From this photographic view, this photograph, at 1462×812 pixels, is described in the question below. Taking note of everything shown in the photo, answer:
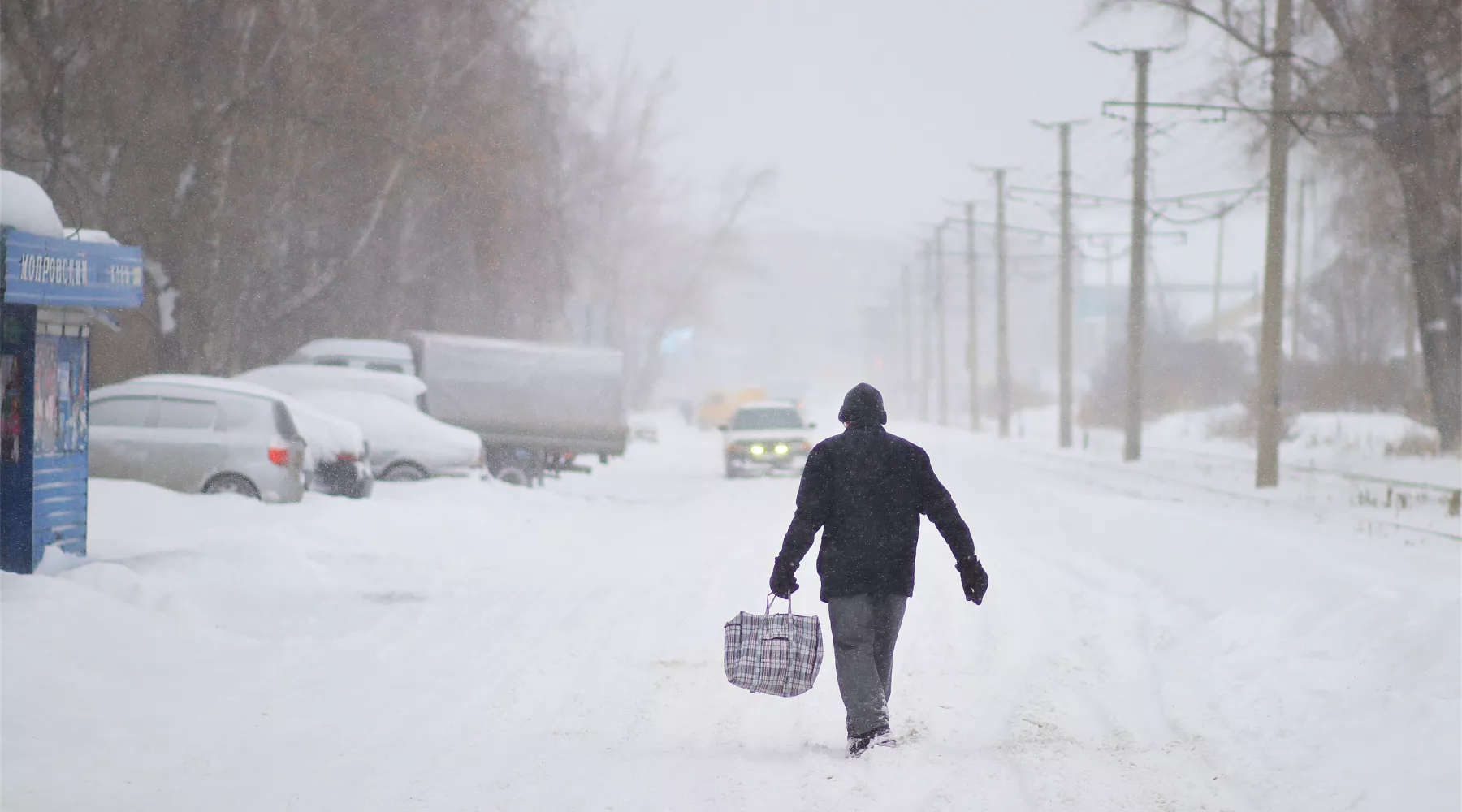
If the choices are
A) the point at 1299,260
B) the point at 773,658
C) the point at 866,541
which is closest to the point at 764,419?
the point at 773,658

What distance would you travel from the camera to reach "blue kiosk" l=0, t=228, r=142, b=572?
1082cm

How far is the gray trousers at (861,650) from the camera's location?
7449 millimetres

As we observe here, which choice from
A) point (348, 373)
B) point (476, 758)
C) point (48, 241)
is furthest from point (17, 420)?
point (348, 373)

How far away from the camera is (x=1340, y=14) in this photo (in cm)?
2872

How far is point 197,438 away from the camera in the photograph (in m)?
17.0

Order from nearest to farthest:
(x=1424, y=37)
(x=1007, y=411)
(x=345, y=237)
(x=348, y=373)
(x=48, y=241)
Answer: (x=48, y=241) < (x=348, y=373) < (x=1424, y=37) < (x=345, y=237) < (x=1007, y=411)

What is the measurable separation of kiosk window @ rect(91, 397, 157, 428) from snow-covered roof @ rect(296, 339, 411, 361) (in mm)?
10168

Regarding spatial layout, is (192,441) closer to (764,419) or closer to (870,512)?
(870,512)

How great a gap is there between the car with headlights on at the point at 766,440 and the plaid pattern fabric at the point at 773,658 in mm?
24235

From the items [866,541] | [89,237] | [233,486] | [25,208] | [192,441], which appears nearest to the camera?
[866,541]

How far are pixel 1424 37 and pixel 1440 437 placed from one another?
26.5 ft

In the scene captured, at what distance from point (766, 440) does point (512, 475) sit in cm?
738

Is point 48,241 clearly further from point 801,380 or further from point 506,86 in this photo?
point 801,380

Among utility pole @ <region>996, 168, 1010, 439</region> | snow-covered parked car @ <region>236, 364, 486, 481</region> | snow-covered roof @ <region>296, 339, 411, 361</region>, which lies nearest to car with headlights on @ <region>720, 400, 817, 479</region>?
snow-covered roof @ <region>296, 339, 411, 361</region>
